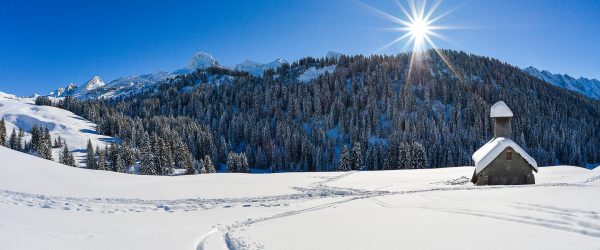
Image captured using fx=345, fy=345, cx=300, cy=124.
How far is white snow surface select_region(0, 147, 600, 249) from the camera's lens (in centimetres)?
950

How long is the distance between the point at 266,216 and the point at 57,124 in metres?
163

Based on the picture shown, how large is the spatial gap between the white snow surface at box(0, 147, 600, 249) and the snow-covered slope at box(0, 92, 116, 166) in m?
105

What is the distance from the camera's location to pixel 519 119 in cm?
15225

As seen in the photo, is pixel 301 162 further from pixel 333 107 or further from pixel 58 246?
pixel 58 246

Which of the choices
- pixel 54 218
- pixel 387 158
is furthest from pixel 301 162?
pixel 54 218

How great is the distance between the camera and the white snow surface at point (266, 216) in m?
9.50

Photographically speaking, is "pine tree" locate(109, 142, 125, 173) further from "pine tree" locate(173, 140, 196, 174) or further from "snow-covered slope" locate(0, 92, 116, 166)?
"snow-covered slope" locate(0, 92, 116, 166)

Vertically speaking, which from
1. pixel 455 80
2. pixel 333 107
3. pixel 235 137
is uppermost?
pixel 455 80

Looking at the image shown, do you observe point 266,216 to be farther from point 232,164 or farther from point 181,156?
point 181,156

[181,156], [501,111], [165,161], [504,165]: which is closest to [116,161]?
[165,161]

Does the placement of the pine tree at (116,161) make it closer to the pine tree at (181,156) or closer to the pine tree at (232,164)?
the pine tree at (181,156)

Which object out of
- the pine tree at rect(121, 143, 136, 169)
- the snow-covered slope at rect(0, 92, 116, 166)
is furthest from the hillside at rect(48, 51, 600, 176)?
the snow-covered slope at rect(0, 92, 116, 166)

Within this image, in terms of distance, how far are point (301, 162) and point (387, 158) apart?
1219 inches

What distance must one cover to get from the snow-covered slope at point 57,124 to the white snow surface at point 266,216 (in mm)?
104771
